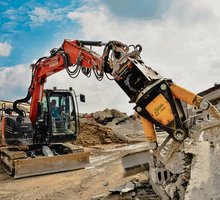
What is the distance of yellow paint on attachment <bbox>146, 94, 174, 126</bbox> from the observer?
13.1 ft

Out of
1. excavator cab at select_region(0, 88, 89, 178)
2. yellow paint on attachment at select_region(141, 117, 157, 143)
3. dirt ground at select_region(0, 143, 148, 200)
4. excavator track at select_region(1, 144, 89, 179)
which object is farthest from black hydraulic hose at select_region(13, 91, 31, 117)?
yellow paint on attachment at select_region(141, 117, 157, 143)

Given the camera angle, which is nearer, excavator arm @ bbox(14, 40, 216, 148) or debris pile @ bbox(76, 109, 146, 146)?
excavator arm @ bbox(14, 40, 216, 148)

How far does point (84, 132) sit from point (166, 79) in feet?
48.3

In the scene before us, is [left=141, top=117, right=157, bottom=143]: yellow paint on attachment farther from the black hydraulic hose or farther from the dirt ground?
the black hydraulic hose

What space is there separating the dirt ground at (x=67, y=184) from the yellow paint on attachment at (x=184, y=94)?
2.85 meters

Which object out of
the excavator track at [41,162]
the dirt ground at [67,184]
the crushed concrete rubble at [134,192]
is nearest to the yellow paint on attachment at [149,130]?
the crushed concrete rubble at [134,192]

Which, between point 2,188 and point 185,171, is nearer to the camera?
point 185,171

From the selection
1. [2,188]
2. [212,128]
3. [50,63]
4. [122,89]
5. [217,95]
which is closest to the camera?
[212,128]

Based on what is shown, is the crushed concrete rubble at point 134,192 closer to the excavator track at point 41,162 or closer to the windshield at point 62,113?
the excavator track at point 41,162

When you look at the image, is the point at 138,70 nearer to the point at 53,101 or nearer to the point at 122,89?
the point at 122,89

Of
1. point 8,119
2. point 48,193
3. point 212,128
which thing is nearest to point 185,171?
point 212,128

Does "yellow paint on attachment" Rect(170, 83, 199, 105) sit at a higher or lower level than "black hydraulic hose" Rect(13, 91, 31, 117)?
lower

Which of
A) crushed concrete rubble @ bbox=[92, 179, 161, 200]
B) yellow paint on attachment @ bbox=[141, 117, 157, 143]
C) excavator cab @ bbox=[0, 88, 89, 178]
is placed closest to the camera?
yellow paint on attachment @ bbox=[141, 117, 157, 143]

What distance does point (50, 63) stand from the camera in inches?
393
